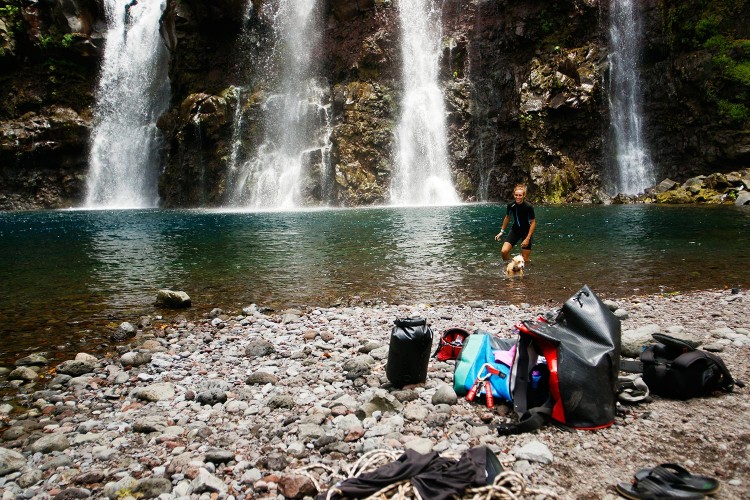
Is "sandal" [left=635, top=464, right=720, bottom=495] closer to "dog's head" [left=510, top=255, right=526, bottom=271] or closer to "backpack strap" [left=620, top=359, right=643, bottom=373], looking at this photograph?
"backpack strap" [left=620, top=359, right=643, bottom=373]

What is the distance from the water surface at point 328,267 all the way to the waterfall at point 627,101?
1589 centimetres

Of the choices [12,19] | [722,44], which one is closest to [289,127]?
[12,19]

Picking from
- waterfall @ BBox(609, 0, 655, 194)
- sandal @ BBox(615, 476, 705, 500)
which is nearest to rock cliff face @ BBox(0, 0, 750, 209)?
waterfall @ BBox(609, 0, 655, 194)

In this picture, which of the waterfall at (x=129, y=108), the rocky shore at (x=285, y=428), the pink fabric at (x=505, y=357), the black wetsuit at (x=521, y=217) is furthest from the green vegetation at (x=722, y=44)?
the waterfall at (x=129, y=108)

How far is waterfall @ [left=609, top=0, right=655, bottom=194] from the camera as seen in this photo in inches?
1550

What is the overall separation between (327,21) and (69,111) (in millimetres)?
31018

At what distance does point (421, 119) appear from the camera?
1714 inches

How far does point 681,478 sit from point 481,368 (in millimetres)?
2004

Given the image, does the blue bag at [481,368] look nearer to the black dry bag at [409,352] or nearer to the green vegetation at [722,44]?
the black dry bag at [409,352]

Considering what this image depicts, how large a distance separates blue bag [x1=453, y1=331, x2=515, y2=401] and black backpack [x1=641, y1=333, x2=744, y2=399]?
1395 mm

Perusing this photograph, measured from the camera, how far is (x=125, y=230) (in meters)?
25.7

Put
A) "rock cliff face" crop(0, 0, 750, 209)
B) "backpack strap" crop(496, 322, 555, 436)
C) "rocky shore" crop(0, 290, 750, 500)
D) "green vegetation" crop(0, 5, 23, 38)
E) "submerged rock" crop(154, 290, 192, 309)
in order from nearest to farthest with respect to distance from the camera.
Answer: "rocky shore" crop(0, 290, 750, 500) → "backpack strap" crop(496, 322, 555, 436) → "submerged rock" crop(154, 290, 192, 309) → "rock cliff face" crop(0, 0, 750, 209) → "green vegetation" crop(0, 5, 23, 38)

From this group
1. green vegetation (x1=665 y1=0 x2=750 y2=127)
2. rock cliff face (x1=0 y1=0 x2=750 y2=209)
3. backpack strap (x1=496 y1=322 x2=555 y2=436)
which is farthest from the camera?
rock cliff face (x1=0 y1=0 x2=750 y2=209)

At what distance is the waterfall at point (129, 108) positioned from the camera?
5066 centimetres
